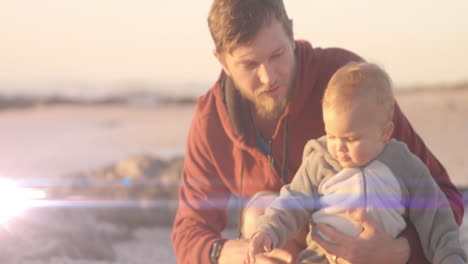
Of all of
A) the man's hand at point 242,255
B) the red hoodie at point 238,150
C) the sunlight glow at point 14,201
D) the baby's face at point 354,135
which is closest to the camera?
the baby's face at point 354,135

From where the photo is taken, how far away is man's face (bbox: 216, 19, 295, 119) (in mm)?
2916

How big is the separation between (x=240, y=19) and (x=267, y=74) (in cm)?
23

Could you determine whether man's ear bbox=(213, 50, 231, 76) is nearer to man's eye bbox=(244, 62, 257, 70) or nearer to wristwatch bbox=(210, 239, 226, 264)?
man's eye bbox=(244, 62, 257, 70)

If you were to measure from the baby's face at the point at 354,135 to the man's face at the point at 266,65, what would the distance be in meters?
0.45

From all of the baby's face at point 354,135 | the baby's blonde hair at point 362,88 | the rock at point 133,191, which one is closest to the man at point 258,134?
the baby's face at point 354,135

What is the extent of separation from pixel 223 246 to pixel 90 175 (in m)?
3.32

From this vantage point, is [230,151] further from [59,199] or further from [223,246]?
[59,199]

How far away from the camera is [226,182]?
339 centimetres

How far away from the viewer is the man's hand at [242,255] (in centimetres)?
283

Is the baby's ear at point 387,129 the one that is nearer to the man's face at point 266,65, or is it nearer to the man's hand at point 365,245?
the man's hand at point 365,245

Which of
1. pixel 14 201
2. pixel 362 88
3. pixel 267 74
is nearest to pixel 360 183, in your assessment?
pixel 362 88

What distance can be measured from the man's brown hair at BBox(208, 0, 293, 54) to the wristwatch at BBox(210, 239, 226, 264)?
771 millimetres

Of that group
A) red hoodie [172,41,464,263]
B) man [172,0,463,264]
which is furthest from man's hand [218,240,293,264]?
red hoodie [172,41,464,263]

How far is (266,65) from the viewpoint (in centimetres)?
292
